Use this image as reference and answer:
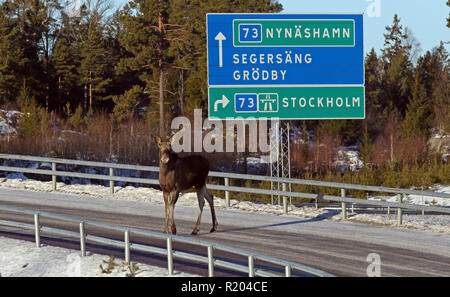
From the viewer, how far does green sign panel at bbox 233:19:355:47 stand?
25016 millimetres

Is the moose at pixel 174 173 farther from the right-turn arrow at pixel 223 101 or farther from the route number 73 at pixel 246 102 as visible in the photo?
the route number 73 at pixel 246 102

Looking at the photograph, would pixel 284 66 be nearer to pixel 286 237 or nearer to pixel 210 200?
pixel 286 237

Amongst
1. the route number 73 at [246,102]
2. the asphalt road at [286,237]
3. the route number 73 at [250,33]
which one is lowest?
the asphalt road at [286,237]

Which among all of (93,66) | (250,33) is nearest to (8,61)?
(93,66)

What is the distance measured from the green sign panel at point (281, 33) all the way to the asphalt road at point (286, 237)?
6833 millimetres

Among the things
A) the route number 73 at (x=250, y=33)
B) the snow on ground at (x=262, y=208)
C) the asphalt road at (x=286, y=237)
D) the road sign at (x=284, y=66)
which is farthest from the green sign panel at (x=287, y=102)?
the asphalt road at (x=286, y=237)

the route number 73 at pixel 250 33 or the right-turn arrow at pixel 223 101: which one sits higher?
the route number 73 at pixel 250 33

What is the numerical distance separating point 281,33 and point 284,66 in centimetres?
115

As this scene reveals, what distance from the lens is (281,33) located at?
25.1 metres

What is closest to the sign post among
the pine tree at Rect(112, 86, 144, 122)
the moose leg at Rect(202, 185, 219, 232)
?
the moose leg at Rect(202, 185, 219, 232)

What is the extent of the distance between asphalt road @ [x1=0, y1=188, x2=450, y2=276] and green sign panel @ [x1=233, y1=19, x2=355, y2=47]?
683cm

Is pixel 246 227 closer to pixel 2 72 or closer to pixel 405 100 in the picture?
pixel 2 72

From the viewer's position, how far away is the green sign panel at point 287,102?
2459 centimetres
